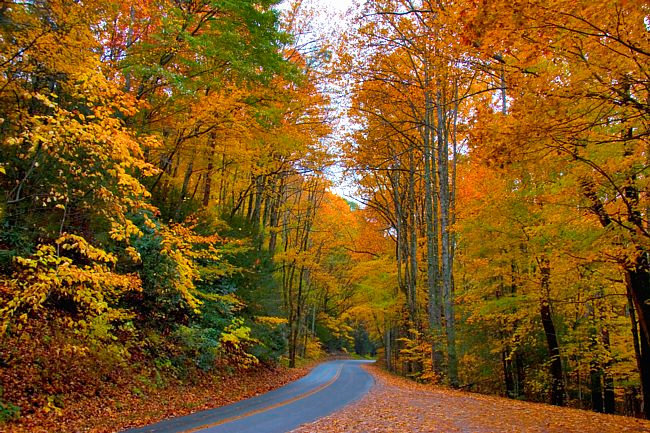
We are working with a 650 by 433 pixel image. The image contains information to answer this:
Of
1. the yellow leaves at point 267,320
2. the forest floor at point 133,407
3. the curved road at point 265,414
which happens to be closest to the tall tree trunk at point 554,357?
the curved road at point 265,414

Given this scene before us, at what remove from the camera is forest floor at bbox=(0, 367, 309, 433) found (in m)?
6.50

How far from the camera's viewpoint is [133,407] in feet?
27.2

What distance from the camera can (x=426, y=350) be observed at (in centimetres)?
1728

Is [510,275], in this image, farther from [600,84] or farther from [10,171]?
[10,171]

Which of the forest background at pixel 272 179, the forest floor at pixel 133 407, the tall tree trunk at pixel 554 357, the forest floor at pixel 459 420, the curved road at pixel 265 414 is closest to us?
the forest background at pixel 272 179

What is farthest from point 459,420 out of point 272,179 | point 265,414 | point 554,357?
point 272,179

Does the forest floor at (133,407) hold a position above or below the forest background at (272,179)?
below

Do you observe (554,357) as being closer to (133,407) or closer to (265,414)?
(265,414)

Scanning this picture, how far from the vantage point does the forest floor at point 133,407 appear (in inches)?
256

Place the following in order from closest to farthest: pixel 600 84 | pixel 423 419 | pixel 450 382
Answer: pixel 600 84 < pixel 423 419 < pixel 450 382

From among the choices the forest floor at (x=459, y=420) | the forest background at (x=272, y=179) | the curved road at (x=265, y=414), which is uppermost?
the forest background at (x=272, y=179)

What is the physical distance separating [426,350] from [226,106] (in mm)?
12751

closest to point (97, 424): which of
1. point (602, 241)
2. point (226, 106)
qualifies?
point (226, 106)

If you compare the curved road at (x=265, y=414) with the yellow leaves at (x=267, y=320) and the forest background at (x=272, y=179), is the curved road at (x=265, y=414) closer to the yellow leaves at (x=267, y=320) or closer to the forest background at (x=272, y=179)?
the forest background at (x=272, y=179)
